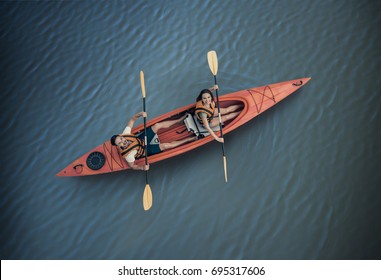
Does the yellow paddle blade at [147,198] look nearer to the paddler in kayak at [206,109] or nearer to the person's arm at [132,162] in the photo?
the person's arm at [132,162]

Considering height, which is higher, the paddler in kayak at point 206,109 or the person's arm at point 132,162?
the paddler in kayak at point 206,109

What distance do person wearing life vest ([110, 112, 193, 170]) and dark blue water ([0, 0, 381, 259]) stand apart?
0.20 metres

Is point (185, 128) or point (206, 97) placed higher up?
point (206, 97)

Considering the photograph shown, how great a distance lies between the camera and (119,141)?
3.36m

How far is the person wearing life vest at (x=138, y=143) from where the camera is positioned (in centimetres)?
341

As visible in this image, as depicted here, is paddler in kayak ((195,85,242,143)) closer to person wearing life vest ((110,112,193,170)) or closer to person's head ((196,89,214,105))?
person's head ((196,89,214,105))

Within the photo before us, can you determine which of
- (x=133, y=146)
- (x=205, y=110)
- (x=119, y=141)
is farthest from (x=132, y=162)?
(x=205, y=110)

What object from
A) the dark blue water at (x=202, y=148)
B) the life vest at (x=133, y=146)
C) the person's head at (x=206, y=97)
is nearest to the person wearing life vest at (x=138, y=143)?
the life vest at (x=133, y=146)

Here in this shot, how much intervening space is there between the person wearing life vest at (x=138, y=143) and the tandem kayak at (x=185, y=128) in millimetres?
54

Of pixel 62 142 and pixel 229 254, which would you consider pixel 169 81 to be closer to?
pixel 62 142

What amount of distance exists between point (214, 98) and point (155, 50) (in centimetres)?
106

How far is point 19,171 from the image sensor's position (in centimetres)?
391

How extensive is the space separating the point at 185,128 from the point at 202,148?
0.87 feet

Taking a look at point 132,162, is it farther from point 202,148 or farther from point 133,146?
point 202,148
